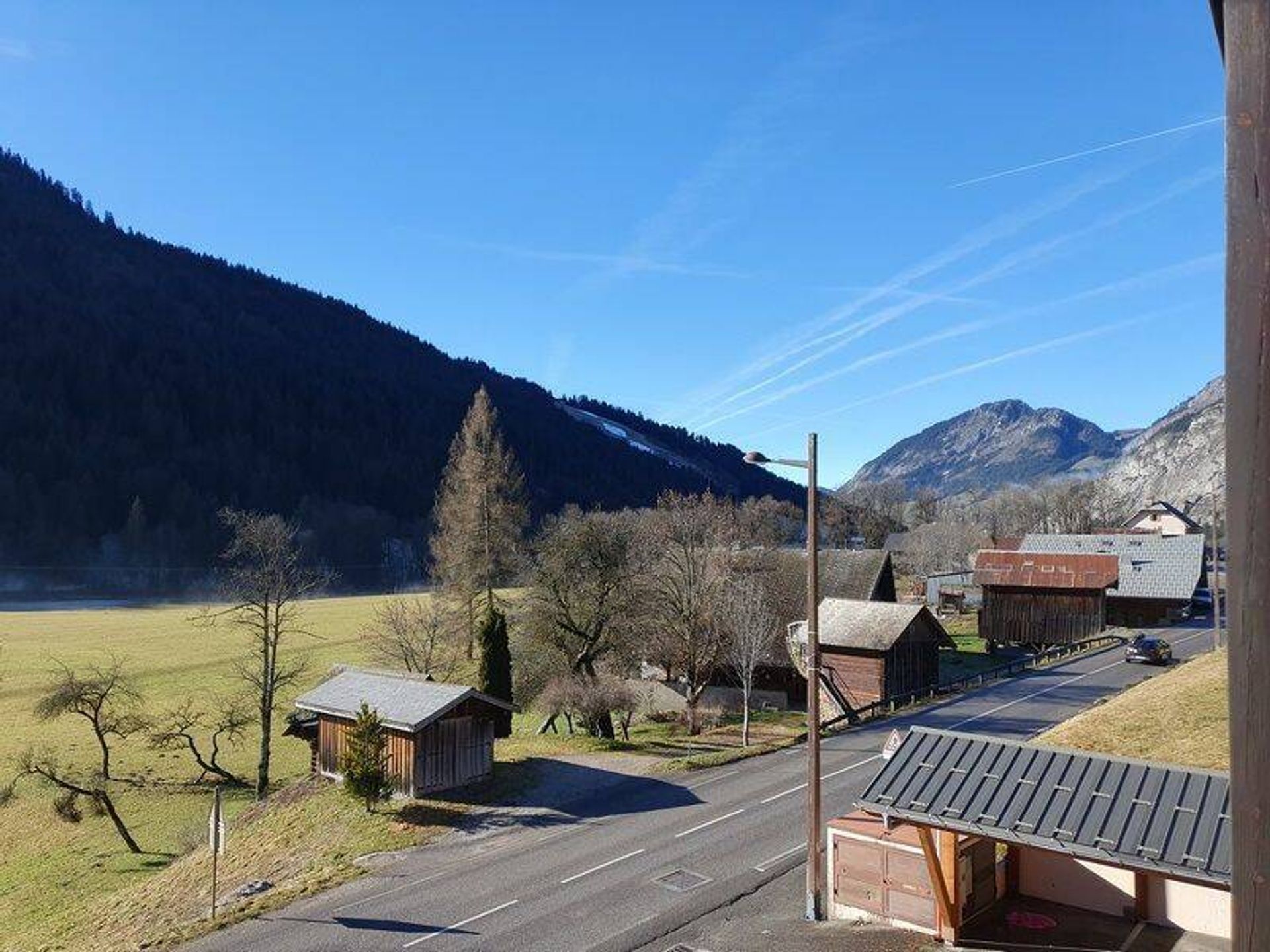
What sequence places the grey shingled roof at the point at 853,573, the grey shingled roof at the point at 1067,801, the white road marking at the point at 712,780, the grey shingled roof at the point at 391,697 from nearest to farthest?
1. the grey shingled roof at the point at 1067,801
2. the grey shingled roof at the point at 391,697
3. the white road marking at the point at 712,780
4. the grey shingled roof at the point at 853,573

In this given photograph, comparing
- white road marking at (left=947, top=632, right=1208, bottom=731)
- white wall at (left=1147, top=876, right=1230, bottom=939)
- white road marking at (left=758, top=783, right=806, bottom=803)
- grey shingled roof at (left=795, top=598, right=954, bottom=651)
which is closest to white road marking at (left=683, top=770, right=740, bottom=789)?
white road marking at (left=758, top=783, right=806, bottom=803)

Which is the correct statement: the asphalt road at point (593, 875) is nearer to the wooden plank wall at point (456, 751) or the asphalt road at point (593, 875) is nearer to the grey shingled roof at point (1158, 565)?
the wooden plank wall at point (456, 751)

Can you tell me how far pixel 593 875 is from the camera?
21.8 metres

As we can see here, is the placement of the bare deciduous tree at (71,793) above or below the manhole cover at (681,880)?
below

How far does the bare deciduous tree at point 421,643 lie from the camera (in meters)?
45.3

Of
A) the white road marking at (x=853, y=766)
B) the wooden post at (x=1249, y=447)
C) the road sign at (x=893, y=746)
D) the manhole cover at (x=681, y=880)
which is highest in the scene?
the wooden post at (x=1249, y=447)

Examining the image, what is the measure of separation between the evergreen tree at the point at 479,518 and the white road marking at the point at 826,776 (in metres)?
23.5

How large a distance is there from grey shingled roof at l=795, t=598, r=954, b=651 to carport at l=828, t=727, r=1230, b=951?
2672 centimetres

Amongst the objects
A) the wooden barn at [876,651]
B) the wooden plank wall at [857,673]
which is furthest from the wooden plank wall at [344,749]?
the wooden plank wall at [857,673]

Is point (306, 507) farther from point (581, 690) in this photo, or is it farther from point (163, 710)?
point (581, 690)

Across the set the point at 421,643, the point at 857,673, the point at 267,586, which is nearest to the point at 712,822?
the point at 857,673

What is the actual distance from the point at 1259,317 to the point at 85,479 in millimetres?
177824

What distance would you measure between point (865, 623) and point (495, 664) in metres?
20.8

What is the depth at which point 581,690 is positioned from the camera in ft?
123
